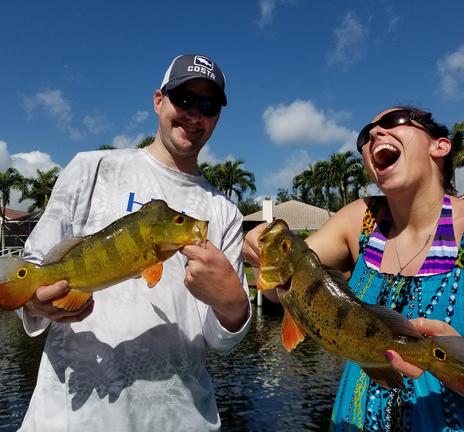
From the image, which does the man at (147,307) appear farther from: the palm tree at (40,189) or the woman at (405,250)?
the palm tree at (40,189)

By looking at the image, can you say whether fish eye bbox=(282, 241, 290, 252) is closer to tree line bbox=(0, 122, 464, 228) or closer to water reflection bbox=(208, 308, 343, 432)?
water reflection bbox=(208, 308, 343, 432)

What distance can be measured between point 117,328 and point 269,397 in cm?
1240

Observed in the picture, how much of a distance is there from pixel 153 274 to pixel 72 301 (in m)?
0.49

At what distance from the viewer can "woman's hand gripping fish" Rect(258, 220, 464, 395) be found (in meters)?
2.28

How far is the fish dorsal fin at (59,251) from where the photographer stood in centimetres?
277

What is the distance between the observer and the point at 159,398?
2.93m

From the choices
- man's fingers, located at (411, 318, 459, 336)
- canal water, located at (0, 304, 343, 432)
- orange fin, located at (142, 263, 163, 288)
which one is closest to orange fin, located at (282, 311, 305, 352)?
man's fingers, located at (411, 318, 459, 336)

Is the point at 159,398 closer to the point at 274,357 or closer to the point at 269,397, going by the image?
the point at 269,397

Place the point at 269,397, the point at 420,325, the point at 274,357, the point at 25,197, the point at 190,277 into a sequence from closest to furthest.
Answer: the point at 420,325
the point at 190,277
the point at 269,397
the point at 274,357
the point at 25,197

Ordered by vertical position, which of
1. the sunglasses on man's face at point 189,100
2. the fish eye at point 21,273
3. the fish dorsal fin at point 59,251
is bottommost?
the fish eye at point 21,273

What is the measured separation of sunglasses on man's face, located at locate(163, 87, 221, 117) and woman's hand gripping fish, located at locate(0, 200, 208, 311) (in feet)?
3.08

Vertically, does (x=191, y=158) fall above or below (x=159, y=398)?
above

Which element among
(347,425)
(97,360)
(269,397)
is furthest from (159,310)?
(269,397)

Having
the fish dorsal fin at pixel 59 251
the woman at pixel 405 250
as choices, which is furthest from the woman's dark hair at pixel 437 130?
the fish dorsal fin at pixel 59 251
